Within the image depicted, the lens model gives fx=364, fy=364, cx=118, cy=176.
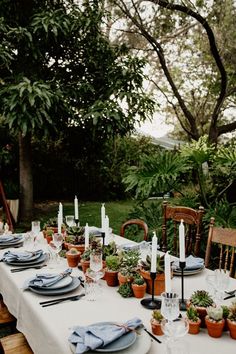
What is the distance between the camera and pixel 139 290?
5.52 ft

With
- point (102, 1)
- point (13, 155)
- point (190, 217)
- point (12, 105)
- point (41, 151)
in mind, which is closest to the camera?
point (190, 217)

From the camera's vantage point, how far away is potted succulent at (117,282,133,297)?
1.70m

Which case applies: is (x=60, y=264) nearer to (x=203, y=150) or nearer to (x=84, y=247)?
(x=84, y=247)

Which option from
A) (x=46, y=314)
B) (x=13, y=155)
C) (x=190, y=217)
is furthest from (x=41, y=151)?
(x=46, y=314)

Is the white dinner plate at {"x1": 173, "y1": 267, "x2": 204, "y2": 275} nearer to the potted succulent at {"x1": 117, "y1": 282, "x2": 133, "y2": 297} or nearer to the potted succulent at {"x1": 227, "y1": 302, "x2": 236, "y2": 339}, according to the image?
the potted succulent at {"x1": 117, "y1": 282, "x2": 133, "y2": 297}

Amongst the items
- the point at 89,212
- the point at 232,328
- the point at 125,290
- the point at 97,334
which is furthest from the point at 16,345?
the point at 89,212

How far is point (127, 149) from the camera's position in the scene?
10.5 m

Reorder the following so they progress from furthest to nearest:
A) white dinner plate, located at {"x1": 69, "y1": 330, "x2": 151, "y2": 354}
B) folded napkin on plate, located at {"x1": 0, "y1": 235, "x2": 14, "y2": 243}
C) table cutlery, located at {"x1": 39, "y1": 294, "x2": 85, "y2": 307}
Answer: folded napkin on plate, located at {"x1": 0, "y1": 235, "x2": 14, "y2": 243}
table cutlery, located at {"x1": 39, "y1": 294, "x2": 85, "y2": 307}
white dinner plate, located at {"x1": 69, "y1": 330, "x2": 151, "y2": 354}

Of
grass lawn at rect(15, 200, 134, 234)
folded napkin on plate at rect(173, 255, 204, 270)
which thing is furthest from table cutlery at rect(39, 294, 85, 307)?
grass lawn at rect(15, 200, 134, 234)

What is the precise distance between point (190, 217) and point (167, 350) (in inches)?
66.3

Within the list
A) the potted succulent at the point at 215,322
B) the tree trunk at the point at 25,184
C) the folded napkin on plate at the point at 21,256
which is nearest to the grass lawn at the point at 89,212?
the tree trunk at the point at 25,184

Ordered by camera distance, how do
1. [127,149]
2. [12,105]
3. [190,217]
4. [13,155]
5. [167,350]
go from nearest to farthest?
[167,350] → [190,217] → [12,105] → [13,155] → [127,149]

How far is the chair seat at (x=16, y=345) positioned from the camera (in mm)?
1757

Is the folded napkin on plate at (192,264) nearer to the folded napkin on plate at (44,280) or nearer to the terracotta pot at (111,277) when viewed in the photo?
the terracotta pot at (111,277)
